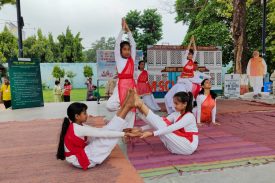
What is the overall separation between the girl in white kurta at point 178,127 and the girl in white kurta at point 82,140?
334mm

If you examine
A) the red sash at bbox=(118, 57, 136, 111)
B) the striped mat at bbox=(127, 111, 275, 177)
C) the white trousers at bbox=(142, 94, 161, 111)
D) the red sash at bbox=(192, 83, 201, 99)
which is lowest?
the striped mat at bbox=(127, 111, 275, 177)

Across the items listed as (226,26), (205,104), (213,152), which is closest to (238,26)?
(226,26)

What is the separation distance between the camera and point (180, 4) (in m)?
20.4

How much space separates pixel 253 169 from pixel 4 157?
9.49 feet

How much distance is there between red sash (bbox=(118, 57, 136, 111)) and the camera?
4.42 metres

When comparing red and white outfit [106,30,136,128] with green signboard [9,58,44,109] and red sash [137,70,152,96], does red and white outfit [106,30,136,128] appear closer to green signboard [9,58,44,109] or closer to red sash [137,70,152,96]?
red sash [137,70,152,96]

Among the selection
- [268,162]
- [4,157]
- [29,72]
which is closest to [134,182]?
[268,162]

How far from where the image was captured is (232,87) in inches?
442

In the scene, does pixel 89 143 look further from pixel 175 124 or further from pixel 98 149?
pixel 175 124

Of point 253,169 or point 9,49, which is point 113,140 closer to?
point 253,169

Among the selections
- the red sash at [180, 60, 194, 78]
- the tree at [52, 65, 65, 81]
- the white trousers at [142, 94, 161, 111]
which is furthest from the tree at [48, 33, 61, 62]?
the red sash at [180, 60, 194, 78]

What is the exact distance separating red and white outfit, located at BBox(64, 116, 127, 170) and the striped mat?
397mm

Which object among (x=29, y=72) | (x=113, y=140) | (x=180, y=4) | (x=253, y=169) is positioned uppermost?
(x=180, y=4)

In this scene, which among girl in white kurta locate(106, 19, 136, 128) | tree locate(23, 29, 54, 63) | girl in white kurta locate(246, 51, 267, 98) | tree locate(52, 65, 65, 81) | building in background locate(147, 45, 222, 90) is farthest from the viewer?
tree locate(23, 29, 54, 63)
